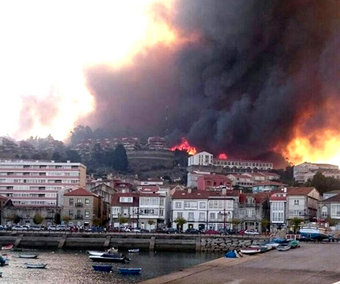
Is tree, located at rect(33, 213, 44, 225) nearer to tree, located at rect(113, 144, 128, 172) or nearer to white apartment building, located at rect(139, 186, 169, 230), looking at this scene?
white apartment building, located at rect(139, 186, 169, 230)

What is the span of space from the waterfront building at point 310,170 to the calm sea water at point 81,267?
71.6 metres

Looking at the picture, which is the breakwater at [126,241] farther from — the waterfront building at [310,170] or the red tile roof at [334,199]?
the waterfront building at [310,170]

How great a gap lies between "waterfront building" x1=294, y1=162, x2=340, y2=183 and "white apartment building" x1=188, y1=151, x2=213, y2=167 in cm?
1665

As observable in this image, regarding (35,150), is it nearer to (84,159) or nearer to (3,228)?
(84,159)

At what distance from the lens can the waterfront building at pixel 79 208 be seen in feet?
311

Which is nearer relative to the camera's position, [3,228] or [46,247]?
[46,247]

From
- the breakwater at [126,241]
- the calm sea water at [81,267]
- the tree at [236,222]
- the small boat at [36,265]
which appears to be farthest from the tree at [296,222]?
the small boat at [36,265]

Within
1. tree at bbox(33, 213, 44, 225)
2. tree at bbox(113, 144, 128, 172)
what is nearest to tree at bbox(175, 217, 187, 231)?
tree at bbox(33, 213, 44, 225)

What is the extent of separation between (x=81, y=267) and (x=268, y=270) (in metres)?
21.3

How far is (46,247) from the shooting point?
249ft

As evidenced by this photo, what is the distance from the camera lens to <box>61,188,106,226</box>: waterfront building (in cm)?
9494

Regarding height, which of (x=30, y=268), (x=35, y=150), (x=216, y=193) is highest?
(x=35, y=150)

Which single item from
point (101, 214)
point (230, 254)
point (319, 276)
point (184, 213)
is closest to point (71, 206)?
point (101, 214)

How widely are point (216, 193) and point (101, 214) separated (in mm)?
18402
